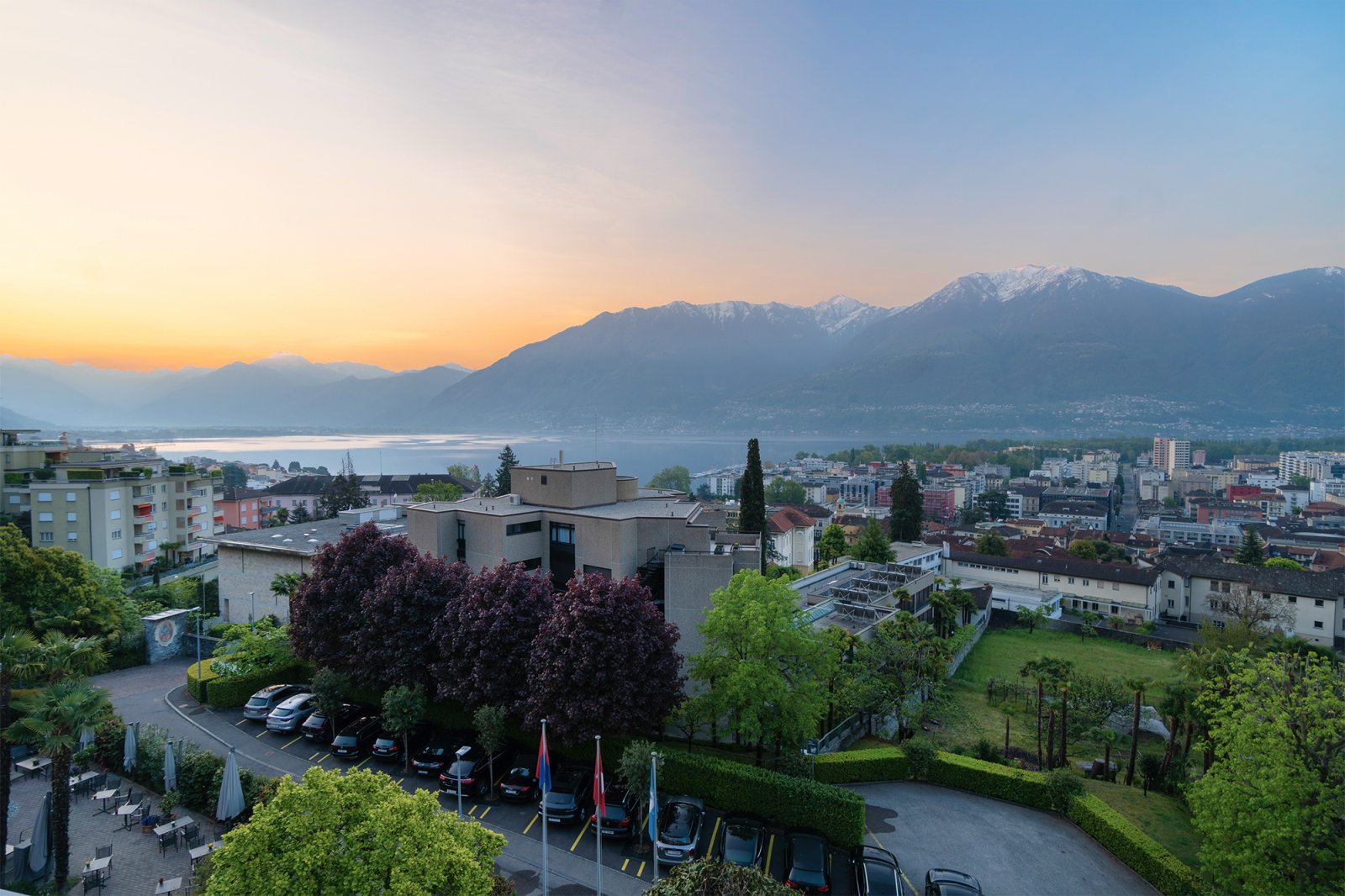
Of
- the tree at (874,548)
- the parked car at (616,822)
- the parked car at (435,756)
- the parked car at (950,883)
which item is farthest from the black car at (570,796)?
the tree at (874,548)

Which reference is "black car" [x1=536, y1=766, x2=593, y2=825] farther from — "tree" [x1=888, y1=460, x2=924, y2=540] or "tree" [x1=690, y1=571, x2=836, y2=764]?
"tree" [x1=888, y1=460, x2=924, y2=540]

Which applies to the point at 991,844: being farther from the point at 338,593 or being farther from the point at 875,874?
the point at 338,593

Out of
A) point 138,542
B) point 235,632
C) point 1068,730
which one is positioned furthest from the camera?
point 138,542

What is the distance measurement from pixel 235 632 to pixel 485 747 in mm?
15876

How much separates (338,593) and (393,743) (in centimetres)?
583

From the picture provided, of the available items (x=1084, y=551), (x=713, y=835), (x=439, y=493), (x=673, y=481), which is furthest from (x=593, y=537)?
(x=673, y=481)

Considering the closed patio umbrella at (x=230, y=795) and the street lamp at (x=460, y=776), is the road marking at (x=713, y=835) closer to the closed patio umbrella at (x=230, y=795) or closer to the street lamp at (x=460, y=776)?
the street lamp at (x=460, y=776)

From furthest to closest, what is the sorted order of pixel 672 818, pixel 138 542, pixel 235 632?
1. pixel 138 542
2. pixel 235 632
3. pixel 672 818

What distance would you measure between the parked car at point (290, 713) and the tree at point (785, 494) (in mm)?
100426

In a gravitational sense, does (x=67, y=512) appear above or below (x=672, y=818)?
above

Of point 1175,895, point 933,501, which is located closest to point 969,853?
point 1175,895

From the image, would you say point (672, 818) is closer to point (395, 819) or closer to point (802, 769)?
point (802, 769)

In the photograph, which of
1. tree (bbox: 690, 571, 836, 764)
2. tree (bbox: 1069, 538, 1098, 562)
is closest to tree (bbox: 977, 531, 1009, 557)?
tree (bbox: 1069, 538, 1098, 562)

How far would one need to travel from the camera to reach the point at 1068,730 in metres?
23.5
